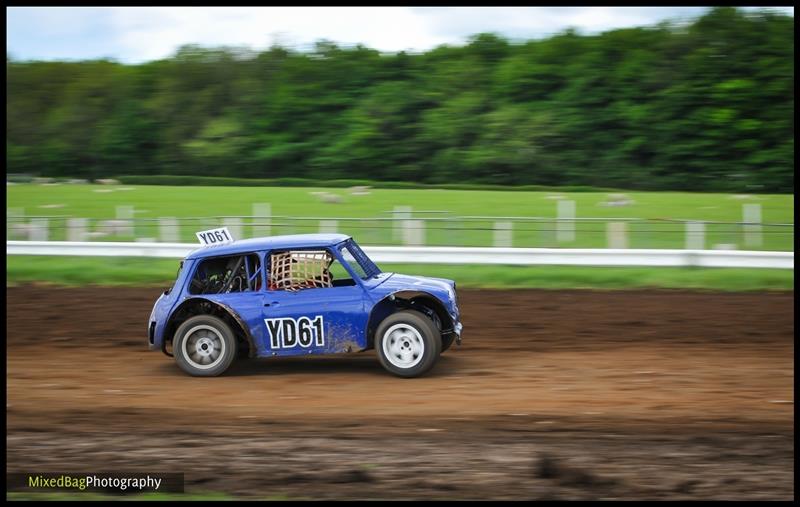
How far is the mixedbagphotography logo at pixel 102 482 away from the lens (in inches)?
230

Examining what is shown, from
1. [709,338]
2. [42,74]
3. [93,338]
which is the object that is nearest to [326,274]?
[93,338]

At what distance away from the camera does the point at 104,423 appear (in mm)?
→ 7609

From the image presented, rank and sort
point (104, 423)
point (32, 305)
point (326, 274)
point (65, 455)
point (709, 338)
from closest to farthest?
point (65, 455), point (104, 423), point (326, 274), point (709, 338), point (32, 305)

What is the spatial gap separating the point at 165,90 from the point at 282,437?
25.9 meters

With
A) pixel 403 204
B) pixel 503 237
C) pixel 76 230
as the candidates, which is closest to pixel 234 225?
pixel 76 230

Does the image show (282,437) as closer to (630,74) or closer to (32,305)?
(32,305)

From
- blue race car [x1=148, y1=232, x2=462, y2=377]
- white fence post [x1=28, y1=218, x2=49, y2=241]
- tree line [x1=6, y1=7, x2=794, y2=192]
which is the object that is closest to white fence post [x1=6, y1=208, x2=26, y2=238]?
white fence post [x1=28, y1=218, x2=49, y2=241]

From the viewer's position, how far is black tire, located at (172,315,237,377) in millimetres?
8938

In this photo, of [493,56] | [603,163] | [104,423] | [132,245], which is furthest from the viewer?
[493,56]

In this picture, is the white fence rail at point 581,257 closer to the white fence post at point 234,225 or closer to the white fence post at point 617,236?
the white fence post at point 617,236

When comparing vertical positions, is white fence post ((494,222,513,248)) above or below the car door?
above

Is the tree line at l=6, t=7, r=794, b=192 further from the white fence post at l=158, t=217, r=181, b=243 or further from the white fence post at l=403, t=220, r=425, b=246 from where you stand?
the white fence post at l=158, t=217, r=181, b=243

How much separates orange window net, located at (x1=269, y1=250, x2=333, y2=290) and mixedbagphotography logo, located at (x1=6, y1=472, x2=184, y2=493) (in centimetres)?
327

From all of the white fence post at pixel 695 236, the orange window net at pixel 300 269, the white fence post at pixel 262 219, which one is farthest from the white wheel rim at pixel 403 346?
the white fence post at pixel 695 236
